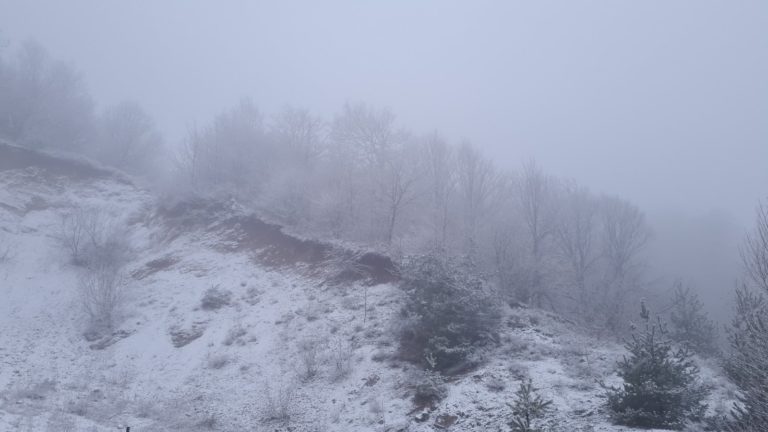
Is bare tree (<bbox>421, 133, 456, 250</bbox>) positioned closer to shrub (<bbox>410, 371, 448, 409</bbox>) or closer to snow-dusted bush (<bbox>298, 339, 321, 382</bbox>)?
snow-dusted bush (<bbox>298, 339, 321, 382</bbox>)

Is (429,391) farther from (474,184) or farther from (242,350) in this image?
(474,184)

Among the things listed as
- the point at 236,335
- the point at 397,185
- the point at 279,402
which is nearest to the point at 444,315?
the point at 279,402

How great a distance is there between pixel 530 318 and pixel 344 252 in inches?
408

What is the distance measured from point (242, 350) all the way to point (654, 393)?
1457 centimetres

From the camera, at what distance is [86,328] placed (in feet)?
71.4

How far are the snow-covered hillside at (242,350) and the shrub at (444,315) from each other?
693 mm

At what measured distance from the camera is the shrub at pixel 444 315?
14.8 metres

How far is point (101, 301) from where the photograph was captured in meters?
22.2

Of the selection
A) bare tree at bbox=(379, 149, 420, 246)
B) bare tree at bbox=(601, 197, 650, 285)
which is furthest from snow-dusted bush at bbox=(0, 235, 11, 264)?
bare tree at bbox=(601, 197, 650, 285)

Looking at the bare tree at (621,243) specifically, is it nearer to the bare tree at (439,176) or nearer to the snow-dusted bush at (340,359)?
the bare tree at (439,176)

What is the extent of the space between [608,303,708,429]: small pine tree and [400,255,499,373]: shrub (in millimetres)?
5475

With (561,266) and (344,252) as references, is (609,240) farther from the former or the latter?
(344,252)

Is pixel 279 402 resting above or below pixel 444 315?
below

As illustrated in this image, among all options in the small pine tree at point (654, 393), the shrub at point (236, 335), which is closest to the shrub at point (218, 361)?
the shrub at point (236, 335)
